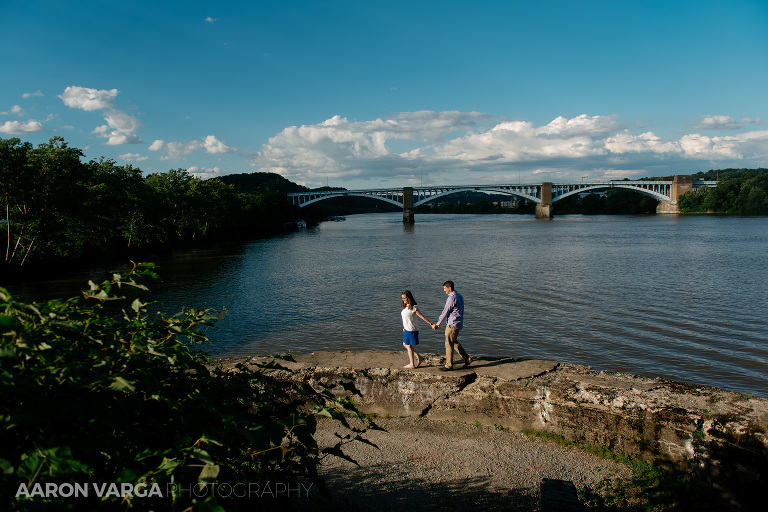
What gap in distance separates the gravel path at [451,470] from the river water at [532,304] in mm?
2174

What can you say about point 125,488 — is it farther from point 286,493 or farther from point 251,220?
point 251,220

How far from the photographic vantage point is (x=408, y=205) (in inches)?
4117

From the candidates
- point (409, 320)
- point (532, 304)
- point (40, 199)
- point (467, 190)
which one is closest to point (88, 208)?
point (40, 199)

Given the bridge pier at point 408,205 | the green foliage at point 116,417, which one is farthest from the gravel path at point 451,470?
the bridge pier at point 408,205

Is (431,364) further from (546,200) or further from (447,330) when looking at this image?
(546,200)

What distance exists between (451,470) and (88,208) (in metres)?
35.7

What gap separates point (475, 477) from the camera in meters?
5.86

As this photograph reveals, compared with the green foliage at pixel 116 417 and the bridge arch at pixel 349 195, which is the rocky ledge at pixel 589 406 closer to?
the green foliage at pixel 116 417

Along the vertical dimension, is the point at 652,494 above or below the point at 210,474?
below

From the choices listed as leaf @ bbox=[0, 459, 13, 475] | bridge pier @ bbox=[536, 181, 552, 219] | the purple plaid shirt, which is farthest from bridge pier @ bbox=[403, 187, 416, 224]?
leaf @ bbox=[0, 459, 13, 475]

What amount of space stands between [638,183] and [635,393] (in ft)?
357

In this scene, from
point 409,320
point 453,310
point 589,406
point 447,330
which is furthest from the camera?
point 409,320

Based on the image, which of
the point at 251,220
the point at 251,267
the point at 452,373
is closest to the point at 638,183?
the point at 251,220

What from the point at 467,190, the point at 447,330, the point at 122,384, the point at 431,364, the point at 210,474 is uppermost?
the point at 467,190
